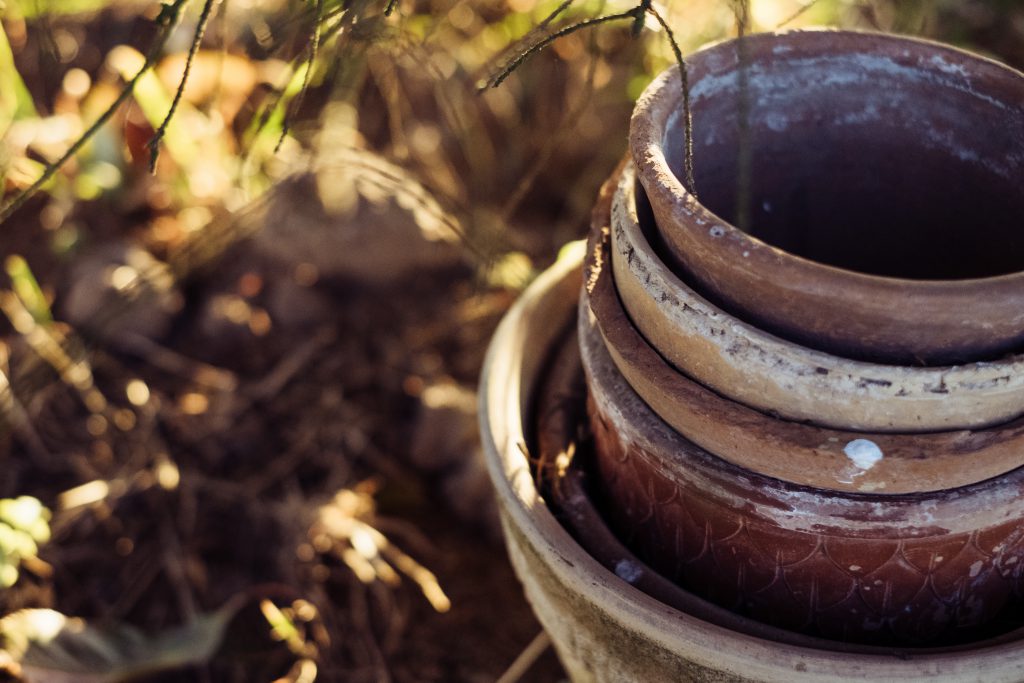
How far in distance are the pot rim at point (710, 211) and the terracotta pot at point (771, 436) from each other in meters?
0.09

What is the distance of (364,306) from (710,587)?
1.55 meters

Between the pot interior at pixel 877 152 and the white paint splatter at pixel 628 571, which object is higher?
the pot interior at pixel 877 152

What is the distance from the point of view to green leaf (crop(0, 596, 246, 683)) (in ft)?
5.46

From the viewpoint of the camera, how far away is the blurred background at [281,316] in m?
1.91

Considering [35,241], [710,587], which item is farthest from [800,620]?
[35,241]

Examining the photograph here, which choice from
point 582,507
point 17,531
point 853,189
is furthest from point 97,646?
point 853,189

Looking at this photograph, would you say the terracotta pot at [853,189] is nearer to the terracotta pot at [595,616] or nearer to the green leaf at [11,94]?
the terracotta pot at [595,616]

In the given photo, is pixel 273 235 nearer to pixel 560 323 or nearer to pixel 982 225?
pixel 560 323

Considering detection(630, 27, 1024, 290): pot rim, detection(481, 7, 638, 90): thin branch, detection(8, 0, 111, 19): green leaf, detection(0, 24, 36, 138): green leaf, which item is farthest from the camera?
detection(8, 0, 111, 19): green leaf

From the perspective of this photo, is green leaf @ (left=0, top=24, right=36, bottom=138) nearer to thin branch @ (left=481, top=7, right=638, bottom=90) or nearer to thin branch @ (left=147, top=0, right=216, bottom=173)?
thin branch @ (left=147, top=0, right=216, bottom=173)

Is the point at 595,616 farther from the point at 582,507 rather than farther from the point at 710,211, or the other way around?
the point at 710,211

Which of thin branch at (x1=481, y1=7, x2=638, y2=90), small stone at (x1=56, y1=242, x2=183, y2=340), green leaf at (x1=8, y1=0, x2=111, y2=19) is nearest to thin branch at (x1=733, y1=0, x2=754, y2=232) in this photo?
thin branch at (x1=481, y1=7, x2=638, y2=90)

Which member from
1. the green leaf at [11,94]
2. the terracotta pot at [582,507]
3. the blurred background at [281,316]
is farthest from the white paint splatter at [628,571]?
the green leaf at [11,94]

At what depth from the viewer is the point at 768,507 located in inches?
43.1
